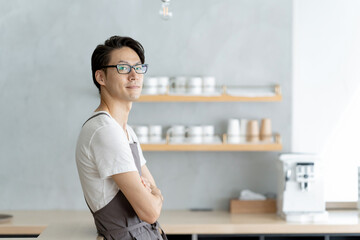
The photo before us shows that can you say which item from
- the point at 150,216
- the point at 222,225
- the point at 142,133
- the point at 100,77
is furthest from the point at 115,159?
the point at 142,133

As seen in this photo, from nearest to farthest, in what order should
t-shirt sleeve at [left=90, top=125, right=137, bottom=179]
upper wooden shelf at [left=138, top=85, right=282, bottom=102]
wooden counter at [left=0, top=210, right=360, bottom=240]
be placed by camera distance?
t-shirt sleeve at [left=90, top=125, right=137, bottom=179] → wooden counter at [left=0, top=210, right=360, bottom=240] → upper wooden shelf at [left=138, top=85, right=282, bottom=102]

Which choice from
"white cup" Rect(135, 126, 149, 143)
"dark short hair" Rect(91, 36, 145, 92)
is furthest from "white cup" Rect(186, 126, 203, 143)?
"dark short hair" Rect(91, 36, 145, 92)

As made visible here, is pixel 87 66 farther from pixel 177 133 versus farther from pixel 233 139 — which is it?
pixel 233 139

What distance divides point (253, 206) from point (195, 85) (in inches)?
37.6

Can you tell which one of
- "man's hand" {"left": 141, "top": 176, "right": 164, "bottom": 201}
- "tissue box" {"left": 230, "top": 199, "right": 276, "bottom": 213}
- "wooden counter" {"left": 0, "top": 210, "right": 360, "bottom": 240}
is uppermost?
"man's hand" {"left": 141, "top": 176, "right": 164, "bottom": 201}

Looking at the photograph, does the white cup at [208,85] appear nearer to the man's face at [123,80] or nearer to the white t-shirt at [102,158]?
the man's face at [123,80]

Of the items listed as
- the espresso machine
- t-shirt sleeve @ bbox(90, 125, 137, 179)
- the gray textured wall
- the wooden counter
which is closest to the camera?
t-shirt sleeve @ bbox(90, 125, 137, 179)

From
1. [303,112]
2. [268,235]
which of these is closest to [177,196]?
[268,235]

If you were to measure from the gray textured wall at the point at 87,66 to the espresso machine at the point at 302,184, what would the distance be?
0.38m

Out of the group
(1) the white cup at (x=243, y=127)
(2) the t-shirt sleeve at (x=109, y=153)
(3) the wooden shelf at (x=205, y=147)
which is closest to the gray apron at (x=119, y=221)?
(2) the t-shirt sleeve at (x=109, y=153)

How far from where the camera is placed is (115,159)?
7.04ft

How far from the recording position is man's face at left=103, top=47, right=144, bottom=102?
7.54 ft

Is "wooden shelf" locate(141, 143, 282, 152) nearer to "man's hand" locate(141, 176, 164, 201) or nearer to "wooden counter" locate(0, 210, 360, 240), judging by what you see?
"wooden counter" locate(0, 210, 360, 240)

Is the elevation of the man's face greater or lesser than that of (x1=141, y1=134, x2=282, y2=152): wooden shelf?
greater
